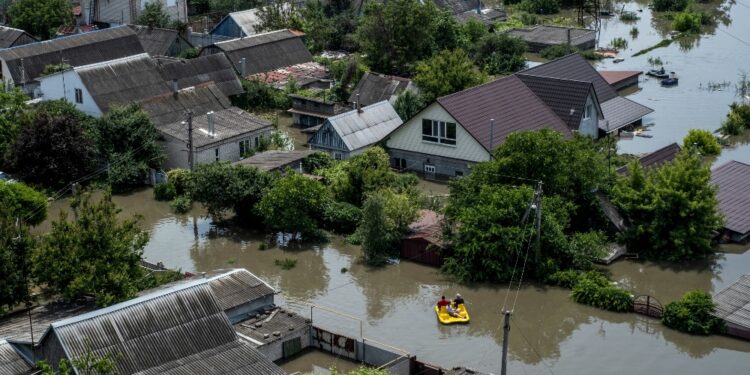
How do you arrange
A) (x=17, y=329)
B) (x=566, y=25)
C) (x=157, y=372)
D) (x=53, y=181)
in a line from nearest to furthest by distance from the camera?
(x=157, y=372), (x=17, y=329), (x=53, y=181), (x=566, y=25)

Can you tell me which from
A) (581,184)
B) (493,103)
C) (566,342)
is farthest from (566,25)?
(566,342)

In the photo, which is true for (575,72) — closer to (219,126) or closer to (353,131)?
(353,131)

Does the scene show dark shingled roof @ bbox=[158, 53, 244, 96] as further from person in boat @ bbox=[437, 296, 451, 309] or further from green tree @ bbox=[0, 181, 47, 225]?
person in boat @ bbox=[437, 296, 451, 309]

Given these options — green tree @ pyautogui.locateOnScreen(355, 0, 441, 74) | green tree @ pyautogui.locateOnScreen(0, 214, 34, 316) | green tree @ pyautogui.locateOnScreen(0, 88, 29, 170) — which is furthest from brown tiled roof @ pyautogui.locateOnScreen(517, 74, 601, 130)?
green tree @ pyautogui.locateOnScreen(0, 214, 34, 316)

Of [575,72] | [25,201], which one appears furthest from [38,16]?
[575,72]

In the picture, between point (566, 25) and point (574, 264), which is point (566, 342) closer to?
point (574, 264)
